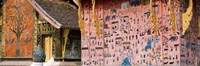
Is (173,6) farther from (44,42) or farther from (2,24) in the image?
(2,24)

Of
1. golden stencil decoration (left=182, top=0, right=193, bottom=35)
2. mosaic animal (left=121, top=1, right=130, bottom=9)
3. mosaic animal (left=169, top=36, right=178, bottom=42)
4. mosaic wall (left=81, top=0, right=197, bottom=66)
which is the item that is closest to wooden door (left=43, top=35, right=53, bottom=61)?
mosaic wall (left=81, top=0, right=197, bottom=66)

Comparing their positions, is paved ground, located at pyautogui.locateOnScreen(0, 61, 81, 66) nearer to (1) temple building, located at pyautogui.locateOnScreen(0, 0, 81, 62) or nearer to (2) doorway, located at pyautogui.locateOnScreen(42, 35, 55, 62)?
(1) temple building, located at pyautogui.locateOnScreen(0, 0, 81, 62)

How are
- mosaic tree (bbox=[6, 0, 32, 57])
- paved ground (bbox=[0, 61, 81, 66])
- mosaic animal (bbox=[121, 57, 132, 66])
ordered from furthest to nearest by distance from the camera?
mosaic tree (bbox=[6, 0, 32, 57]), paved ground (bbox=[0, 61, 81, 66]), mosaic animal (bbox=[121, 57, 132, 66])

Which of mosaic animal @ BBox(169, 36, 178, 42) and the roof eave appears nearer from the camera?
mosaic animal @ BBox(169, 36, 178, 42)

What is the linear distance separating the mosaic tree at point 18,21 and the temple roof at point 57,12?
1850mm

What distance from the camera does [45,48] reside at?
21.3m

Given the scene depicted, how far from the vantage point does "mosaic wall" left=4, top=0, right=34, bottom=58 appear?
22.4 meters

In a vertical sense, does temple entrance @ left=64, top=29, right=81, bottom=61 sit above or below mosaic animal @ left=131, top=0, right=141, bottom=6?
below

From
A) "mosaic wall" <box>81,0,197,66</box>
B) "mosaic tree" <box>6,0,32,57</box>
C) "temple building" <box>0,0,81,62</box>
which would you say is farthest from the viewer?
"mosaic tree" <box>6,0,32,57</box>

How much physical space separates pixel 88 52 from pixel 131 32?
2282 millimetres

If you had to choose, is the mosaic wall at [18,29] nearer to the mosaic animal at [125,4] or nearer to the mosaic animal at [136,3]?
the mosaic animal at [125,4]

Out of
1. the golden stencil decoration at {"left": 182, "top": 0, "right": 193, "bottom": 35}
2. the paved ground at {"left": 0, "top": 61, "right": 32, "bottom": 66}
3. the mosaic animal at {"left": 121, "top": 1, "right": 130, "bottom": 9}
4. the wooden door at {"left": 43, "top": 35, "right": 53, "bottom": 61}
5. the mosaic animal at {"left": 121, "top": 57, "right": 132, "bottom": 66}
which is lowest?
the paved ground at {"left": 0, "top": 61, "right": 32, "bottom": 66}

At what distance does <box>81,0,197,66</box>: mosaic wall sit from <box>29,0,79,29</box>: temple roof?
14.9 ft

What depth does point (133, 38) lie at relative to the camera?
13.8m
